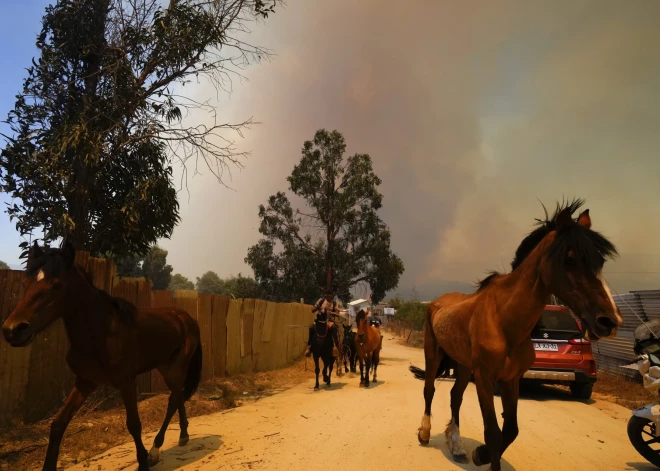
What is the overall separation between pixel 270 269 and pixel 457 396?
23981mm

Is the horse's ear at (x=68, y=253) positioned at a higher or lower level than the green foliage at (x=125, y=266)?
lower

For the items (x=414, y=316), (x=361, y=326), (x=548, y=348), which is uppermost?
(x=361, y=326)

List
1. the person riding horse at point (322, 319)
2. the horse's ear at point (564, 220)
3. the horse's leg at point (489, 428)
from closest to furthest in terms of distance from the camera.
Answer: the horse's ear at point (564, 220) → the horse's leg at point (489, 428) → the person riding horse at point (322, 319)

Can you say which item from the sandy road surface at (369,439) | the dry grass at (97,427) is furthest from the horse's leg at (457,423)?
the dry grass at (97,427)

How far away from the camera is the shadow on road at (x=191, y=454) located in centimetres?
479

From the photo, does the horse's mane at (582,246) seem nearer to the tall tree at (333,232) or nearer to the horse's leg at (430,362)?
the horse's leg at (430,362)

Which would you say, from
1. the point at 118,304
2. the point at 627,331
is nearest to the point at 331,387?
the point at 118,304

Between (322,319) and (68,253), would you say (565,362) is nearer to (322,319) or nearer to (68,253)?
(322,319)

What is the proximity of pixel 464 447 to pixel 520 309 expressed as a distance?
8.14 ft

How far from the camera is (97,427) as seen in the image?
6000 millimetres

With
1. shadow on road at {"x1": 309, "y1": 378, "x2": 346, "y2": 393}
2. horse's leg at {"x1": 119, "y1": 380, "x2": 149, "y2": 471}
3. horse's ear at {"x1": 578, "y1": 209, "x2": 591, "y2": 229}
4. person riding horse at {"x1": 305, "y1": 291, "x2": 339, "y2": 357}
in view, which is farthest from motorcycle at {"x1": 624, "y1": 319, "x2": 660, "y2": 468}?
person riding horse at {"x1": 305, "y1": 291, "x2": 339, "y2": 357}

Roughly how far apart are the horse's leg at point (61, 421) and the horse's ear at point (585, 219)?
4978 mm

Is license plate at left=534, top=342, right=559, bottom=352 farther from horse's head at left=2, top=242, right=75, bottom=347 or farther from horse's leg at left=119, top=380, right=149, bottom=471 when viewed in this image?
horse's head at left=2, top=242, right=75, bottom=347

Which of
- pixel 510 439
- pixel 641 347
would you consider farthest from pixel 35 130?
pixel 641 347
